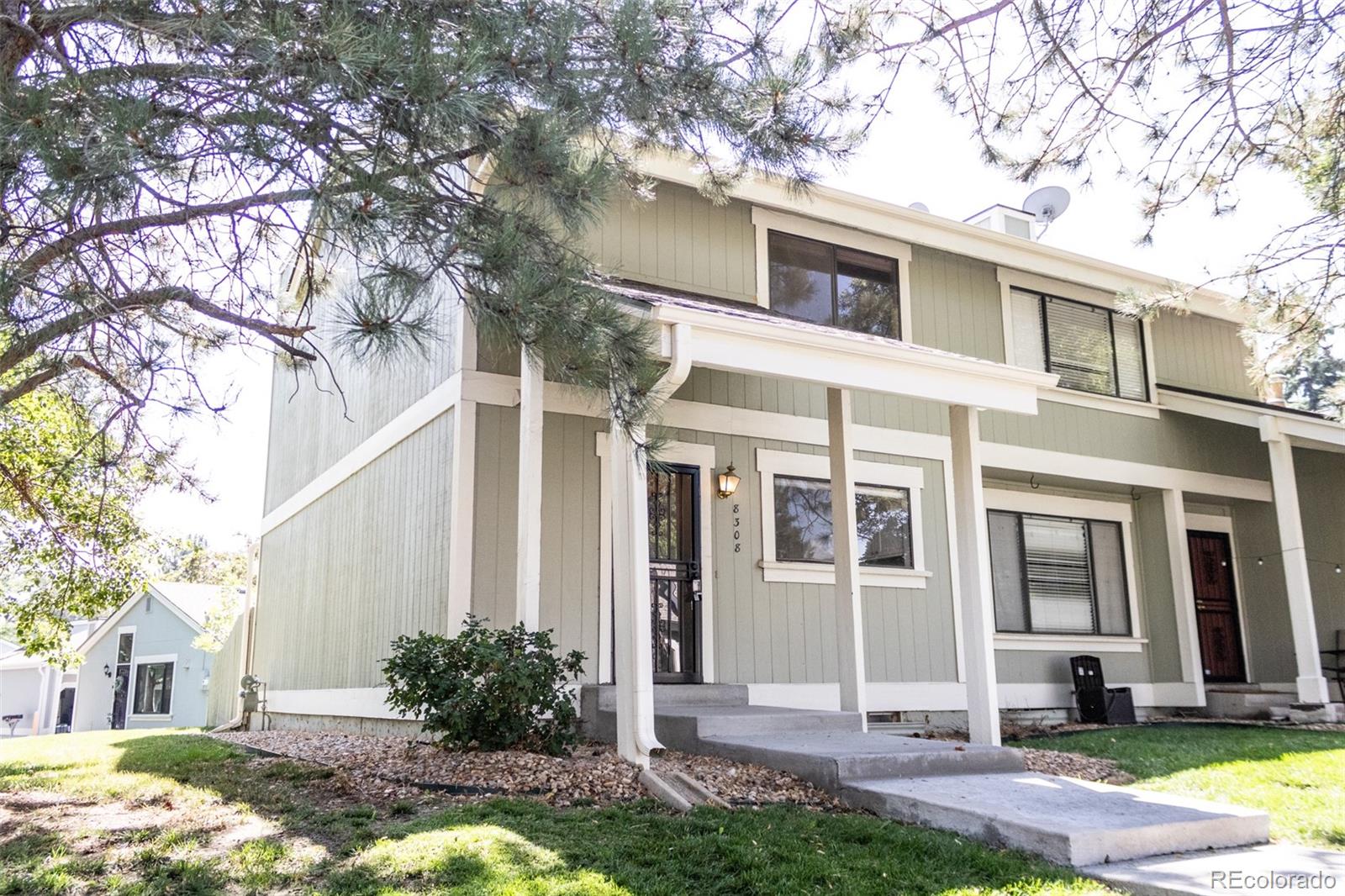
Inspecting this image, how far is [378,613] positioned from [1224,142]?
308 inches

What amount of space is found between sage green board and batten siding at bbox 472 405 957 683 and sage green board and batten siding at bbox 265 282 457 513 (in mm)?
1117

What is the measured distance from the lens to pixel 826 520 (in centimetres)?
947

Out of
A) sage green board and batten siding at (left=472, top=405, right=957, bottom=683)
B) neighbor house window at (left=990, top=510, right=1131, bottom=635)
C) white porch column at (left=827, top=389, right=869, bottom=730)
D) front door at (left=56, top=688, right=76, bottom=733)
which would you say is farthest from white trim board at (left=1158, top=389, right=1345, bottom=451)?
front door at (left=56, top=688, right=76, bottom=733)

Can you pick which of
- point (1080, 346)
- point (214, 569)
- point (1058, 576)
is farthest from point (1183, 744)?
point (214, 569)

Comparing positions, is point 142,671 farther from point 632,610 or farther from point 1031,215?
point 1031,215

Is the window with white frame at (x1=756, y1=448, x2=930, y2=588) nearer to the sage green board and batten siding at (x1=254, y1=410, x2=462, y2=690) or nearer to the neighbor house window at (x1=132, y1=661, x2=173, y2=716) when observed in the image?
the sage green board and batten siding at (x1=254, y1=410, x2=462, y2=690)

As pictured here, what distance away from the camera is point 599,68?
5.12 meters

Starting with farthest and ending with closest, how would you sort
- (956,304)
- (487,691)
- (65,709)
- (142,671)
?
(65,709), (142,671), (956,304), (487,691)

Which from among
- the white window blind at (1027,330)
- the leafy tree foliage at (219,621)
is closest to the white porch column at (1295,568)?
the white window blind at (1027,330)

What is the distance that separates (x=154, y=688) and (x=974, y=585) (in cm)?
2136

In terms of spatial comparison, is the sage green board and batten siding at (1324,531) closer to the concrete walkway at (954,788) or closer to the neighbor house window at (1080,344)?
the neighbor house window at (1080,344)

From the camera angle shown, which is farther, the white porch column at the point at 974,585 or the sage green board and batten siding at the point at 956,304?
the sage green board and batten siding at the point at 956,304

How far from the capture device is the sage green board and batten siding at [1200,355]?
12.3m

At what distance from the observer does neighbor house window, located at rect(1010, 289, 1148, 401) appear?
443 inches
